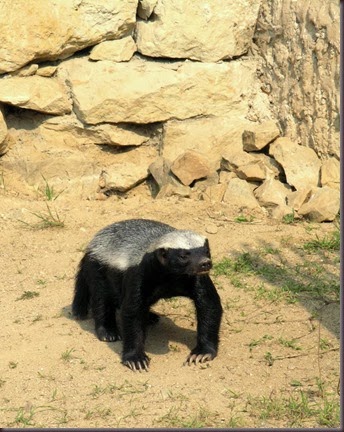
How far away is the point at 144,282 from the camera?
6484 millimetres

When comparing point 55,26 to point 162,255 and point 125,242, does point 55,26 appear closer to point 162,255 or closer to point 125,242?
point 125,242

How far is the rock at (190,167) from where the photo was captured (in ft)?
31.8

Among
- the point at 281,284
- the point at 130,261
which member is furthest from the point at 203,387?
the point at 281,284

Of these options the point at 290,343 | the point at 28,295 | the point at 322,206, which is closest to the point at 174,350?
the point at 290,343

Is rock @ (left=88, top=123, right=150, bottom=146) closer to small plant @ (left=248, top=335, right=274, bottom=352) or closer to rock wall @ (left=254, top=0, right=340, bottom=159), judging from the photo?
rock wall @ (left=254, top=0, right=340, bottom=159)

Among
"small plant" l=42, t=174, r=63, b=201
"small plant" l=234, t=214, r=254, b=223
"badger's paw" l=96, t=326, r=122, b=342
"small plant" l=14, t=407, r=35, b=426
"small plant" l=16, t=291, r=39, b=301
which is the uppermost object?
"small plant" l=14, t=407, r=35, b=426

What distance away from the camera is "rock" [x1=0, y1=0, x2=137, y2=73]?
9539 mm

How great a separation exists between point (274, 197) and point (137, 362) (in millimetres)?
3439

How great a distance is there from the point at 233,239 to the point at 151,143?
6.90 feet

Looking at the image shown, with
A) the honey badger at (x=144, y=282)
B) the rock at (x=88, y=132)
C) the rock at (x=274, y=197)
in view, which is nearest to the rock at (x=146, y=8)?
the rock at (x=88, y=132)

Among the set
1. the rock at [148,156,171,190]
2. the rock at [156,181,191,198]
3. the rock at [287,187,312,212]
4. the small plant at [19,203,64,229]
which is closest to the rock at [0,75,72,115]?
the rock at [148,156,171,190]

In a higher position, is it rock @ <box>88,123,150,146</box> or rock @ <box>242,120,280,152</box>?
rock @ <box>242,120,280,152</box>

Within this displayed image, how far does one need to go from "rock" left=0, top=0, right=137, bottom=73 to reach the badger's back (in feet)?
10.4

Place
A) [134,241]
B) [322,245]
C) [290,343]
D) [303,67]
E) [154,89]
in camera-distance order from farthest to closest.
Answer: [154,89] < [303,67] < [322,245] < [134,241] < [290,343]
